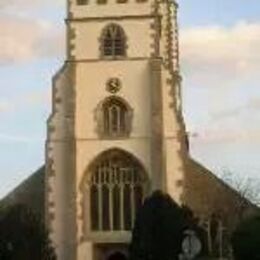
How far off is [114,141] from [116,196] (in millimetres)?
3289

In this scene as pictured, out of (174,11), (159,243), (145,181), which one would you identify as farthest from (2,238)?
(174,11)

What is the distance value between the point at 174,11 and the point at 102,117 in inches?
682

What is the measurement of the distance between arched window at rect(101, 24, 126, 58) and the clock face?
162 cm

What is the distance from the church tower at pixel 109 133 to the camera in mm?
59750

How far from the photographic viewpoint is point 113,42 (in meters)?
62.6

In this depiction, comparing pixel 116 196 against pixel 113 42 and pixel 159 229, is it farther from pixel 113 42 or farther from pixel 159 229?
pixel 113 42

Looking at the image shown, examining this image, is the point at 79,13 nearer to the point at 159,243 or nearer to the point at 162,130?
the point at 162,130

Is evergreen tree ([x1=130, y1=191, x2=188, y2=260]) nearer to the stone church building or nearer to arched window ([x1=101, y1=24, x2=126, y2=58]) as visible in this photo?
the stone church building

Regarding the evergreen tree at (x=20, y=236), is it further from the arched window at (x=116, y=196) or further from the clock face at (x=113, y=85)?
the clock face at (x=113, y=85)

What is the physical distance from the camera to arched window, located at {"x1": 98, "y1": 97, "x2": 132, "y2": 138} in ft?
200

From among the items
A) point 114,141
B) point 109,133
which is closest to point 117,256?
point 114,141

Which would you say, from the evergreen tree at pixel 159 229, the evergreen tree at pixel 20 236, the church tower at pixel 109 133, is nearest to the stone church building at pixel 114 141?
the church tower at pixel 109 133

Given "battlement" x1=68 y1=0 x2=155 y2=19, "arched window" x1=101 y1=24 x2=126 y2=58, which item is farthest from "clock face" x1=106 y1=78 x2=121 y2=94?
"battlement" x1=68 y1=0 x2=155 y2=19

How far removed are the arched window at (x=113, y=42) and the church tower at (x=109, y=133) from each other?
62 mm
